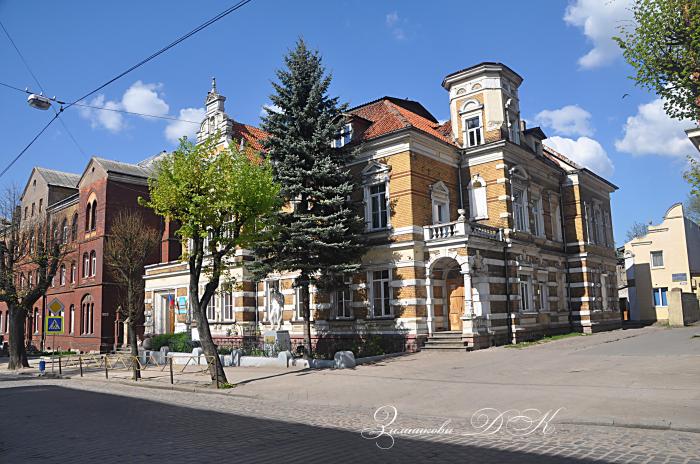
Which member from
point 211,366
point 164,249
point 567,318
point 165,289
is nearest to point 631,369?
point 211,366

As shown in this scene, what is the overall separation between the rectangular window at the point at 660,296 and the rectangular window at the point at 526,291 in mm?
21992

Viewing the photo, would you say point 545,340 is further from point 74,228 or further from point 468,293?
point 74,228

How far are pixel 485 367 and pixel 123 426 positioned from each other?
11.6 meters

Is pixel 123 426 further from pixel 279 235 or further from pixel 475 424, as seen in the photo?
pixel 279 235

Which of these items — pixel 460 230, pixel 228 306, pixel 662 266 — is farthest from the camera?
pixel 662 266

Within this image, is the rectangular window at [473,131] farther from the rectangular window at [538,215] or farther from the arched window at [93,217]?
the arched window at [93,217]

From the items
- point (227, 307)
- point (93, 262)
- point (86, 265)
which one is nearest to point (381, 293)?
point (227, 307)

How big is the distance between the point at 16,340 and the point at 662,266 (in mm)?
45433

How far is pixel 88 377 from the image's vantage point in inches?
895

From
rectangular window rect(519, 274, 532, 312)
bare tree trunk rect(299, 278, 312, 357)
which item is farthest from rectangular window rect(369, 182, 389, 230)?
rectangular window rect(519, 274, 532, 312)

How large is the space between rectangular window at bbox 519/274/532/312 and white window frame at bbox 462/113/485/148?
7207mm

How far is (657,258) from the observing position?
4419cm

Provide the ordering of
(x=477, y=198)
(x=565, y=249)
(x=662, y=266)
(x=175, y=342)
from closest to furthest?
(x=477, y=198) < (x=175, y=342) < (x=565, y=249) < (x=662, y=266)

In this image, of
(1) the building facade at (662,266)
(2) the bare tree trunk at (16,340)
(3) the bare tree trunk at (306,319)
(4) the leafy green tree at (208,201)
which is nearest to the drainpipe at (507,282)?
(3) the bare tree trunk at (306,319)
